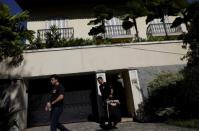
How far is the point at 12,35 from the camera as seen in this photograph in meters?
12.4

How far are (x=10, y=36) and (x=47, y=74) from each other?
2.59m

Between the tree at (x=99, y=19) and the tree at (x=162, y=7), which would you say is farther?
the tree at (x=99, y=19)

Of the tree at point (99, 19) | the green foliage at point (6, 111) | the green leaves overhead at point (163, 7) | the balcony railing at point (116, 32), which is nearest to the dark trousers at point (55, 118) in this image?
the green foliage at point (6, 111)

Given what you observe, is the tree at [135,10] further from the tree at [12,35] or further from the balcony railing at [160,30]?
the tree at [12,35]

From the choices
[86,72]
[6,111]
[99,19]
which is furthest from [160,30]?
[6,111]

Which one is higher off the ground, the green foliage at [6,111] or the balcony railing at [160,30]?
the balcony railing at [160,30]

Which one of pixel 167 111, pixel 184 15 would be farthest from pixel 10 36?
pixel 184 15

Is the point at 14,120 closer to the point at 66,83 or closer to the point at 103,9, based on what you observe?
the point at 66,83

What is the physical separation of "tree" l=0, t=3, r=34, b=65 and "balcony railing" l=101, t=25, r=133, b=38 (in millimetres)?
8028

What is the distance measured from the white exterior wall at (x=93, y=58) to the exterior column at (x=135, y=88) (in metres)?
0.43

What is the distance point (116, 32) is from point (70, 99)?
7840 mm

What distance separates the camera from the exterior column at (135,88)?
43.5 feet

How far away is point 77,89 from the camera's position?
15008mm

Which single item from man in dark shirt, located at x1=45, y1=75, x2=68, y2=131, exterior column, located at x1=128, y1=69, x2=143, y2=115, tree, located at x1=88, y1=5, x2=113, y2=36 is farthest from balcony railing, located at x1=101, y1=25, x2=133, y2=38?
man in dark shirt, located at x1=45, y1=75, x2=68, y2=131
